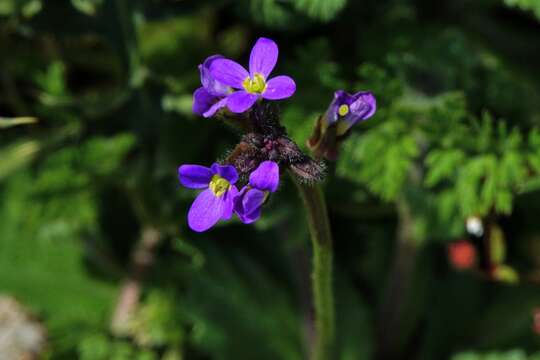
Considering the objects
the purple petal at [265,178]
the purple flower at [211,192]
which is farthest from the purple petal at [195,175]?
the purple petal at [265,178]

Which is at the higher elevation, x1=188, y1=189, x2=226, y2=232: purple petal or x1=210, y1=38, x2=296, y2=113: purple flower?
x1=210, y1=38, x2=296, y2=113: purple flower

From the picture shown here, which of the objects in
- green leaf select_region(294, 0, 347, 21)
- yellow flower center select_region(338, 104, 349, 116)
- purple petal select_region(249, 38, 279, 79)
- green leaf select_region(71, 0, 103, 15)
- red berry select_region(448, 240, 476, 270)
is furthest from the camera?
red berry select_region(448, 240, 476, 270)

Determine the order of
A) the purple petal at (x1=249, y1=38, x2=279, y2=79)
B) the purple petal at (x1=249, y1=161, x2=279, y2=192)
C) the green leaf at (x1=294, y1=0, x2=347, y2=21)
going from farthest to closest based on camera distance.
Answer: the green leaf at (x1=294, y1=0, x2=347, y2=21), the purple petal at (x1=249, y1=38, x2=279, y2=79), the purple petal at (x1=249, y1=161, x2=279, y2=192)

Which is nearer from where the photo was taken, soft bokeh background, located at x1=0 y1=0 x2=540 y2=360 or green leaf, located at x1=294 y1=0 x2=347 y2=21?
green leaf, located at x1=294 y1=0 x2=347 y2=21

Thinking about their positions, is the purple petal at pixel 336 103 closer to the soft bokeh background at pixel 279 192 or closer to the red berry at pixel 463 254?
the soft bokeh background at pixel 279 192

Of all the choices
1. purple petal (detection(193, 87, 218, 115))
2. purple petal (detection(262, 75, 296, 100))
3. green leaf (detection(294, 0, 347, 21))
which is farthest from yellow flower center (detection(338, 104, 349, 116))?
green leaf (detection(294, 0, 347, 21))

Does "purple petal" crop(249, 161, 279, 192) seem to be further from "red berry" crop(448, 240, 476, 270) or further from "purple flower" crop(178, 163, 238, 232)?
"red berry" crop(448, 240, 476, 270)
